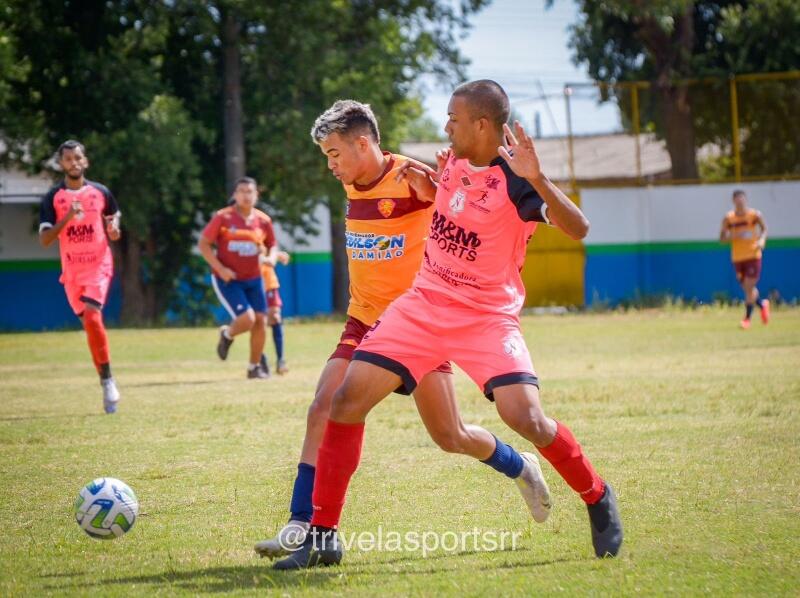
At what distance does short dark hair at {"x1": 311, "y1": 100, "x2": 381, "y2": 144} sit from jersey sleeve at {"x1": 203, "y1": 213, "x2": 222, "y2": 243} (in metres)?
8.74

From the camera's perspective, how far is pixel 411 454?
8.63 metres

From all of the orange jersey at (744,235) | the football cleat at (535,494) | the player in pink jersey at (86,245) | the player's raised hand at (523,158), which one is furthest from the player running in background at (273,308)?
the orange jersey at (744,235)

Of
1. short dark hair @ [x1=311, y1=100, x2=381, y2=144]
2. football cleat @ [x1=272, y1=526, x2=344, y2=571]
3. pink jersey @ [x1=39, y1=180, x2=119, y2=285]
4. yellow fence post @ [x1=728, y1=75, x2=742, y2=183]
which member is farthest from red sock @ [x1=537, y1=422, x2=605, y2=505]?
yellow fence post @ [x1=728, y1=75, x2=742, y2=183]

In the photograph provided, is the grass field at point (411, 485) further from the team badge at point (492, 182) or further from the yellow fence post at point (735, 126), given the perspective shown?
the yellow fence post at point (735, 126)

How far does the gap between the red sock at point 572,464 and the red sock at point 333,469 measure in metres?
0.85

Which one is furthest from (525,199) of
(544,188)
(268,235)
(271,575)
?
(268,235)

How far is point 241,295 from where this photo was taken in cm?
1476

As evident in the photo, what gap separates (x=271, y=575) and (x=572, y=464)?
143 cm

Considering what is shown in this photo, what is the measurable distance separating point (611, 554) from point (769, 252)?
25768mm

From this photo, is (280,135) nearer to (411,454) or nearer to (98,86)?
(98,86)

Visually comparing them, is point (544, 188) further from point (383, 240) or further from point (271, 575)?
point (271, 575)

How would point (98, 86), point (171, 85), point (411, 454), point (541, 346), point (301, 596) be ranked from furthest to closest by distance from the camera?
point (171, 85)
point (98, 86)
point (541, 346)
point (411, 454)
point (301, 596)

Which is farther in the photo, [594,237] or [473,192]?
[594,237]

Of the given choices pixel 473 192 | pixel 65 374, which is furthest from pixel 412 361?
pixel 65 374
